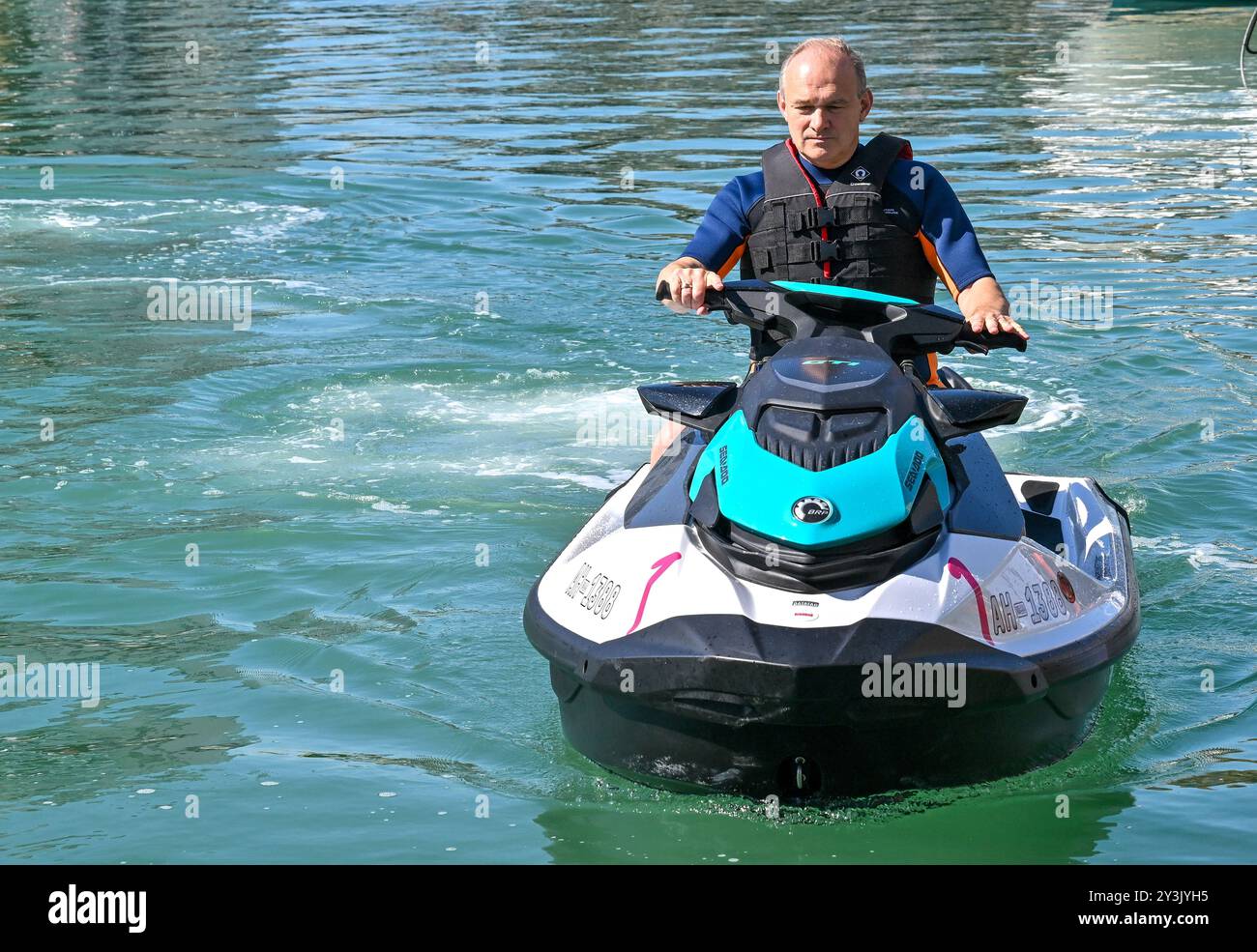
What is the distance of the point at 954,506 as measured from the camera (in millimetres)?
3826

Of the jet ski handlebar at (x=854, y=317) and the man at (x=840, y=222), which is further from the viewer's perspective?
the man at (x=840, y=222)

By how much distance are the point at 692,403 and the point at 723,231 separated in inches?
33.3

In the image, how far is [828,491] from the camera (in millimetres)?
3447

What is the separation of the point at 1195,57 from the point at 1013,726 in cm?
1756

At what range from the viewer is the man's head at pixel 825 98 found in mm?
4379

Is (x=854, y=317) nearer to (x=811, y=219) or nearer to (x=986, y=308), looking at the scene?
(x=986, y=308)

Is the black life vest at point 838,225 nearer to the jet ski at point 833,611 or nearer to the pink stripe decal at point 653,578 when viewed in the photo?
the jet ski at point 833,611

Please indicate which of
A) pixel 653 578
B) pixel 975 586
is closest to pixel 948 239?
pixel 975 586

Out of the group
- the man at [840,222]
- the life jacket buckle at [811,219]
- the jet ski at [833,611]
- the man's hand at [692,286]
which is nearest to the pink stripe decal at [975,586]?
the jet ski at [833,611]

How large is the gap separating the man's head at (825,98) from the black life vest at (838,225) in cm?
7
